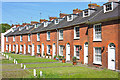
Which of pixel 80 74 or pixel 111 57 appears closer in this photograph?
pixel 80 74

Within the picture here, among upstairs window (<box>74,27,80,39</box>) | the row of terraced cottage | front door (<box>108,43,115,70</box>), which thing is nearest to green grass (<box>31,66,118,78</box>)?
front door (<box>108,43,115,70</box>)

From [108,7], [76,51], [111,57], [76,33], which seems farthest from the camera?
[76,33]

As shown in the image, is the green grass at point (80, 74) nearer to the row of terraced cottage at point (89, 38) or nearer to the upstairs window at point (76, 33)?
the row of terraced cottage at point (89, 38)

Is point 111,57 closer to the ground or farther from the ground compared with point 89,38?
closer to the ground

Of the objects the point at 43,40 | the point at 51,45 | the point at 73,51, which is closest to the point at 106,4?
the point at 73,51

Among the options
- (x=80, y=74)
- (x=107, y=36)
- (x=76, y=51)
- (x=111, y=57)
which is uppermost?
(x=107, y=36)

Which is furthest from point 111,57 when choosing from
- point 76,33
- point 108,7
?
point 76,33

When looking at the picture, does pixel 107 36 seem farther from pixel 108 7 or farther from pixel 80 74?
pixel 80 74

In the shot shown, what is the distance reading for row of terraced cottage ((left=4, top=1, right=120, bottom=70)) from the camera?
58.8ft

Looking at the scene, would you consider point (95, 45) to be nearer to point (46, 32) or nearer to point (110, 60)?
point (110, 60)

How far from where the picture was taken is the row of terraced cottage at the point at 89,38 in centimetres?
1792

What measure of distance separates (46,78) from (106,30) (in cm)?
971

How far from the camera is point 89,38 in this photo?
21.0 meters

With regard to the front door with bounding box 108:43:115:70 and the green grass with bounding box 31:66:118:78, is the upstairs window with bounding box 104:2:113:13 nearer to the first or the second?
the front door with bounding box 108:43:115:70
